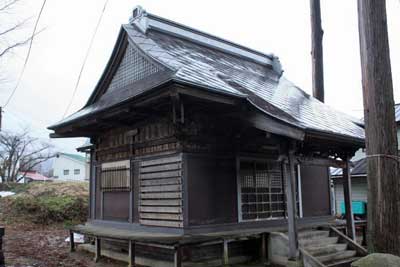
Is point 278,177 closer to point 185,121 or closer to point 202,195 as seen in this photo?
point 202,195

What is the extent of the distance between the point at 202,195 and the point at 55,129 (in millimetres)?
4813

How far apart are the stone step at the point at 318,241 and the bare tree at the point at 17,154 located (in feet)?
124

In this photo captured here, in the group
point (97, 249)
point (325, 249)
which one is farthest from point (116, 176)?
point (325, 249)

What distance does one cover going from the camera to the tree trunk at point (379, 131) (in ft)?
17.9

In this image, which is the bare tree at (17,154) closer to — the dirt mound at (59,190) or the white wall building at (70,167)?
the white wall building at (70,167)

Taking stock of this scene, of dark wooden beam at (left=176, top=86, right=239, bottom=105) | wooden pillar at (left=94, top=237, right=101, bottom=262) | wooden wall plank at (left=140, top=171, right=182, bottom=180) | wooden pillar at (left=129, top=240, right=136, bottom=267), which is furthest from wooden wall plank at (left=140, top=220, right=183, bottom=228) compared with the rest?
dark wooden beam at (left=176, top=86, right=239, bottom=105)

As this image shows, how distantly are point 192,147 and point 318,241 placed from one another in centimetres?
350

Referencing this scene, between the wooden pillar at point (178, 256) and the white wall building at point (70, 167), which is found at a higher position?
the white wall building at point (70, 167)

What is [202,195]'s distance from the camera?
8.23 metres

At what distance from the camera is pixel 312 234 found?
877cm

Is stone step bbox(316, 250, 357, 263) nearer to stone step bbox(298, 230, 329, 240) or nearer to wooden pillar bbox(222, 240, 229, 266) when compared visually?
stone step bbox(298, 230, 329, 240)

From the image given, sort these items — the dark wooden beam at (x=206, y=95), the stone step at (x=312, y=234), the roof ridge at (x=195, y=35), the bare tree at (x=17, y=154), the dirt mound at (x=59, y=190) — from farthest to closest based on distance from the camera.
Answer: the bare tree at (x=17, y=154) → the dirt mound at (x=59, y=190) → the roof ridge at (x=195, y=35) → the stone step at (x=312, y=234) → the dark wooden beam at (x=206, y=95)

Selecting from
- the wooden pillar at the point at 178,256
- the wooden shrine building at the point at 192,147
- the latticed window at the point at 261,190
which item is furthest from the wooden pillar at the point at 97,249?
the latticed window at the point at 261,190

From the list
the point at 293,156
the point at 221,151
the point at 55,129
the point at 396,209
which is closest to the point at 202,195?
the point at 221,151
